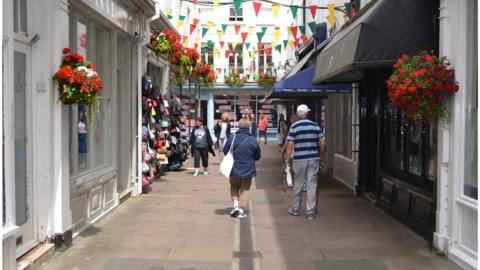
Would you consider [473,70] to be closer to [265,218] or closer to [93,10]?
[265,218]

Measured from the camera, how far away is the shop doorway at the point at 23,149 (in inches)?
237

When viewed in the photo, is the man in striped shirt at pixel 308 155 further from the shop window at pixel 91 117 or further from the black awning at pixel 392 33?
the shop window at pixel 91 117

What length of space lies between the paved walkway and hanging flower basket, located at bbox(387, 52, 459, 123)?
66.7 inches

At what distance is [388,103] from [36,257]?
6.67 meters

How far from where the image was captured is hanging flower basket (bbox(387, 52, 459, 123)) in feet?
20.5

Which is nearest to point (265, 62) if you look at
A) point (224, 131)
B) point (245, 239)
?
point (224, 131)

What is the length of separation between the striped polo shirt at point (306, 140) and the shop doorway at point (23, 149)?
4.40 m

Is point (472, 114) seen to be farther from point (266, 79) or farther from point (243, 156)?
point (266, 79)

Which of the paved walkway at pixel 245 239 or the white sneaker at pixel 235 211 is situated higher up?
the white sneaker at pixel 235 211

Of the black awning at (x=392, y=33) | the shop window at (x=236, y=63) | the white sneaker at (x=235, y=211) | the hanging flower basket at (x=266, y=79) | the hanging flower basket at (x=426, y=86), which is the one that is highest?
the shop window at (x=236, y=63)

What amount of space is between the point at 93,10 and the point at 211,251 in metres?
3.84

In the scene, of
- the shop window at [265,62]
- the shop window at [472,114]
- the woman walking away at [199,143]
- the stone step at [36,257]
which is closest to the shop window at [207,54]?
the shop window at [265,62]

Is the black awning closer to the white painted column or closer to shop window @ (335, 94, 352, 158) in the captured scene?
the white painted column

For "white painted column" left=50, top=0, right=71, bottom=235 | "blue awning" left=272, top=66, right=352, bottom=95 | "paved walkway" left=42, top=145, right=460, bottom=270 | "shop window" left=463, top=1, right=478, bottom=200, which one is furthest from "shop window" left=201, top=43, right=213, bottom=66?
"shop window" left=463, top=1, right=478, bottom=200
